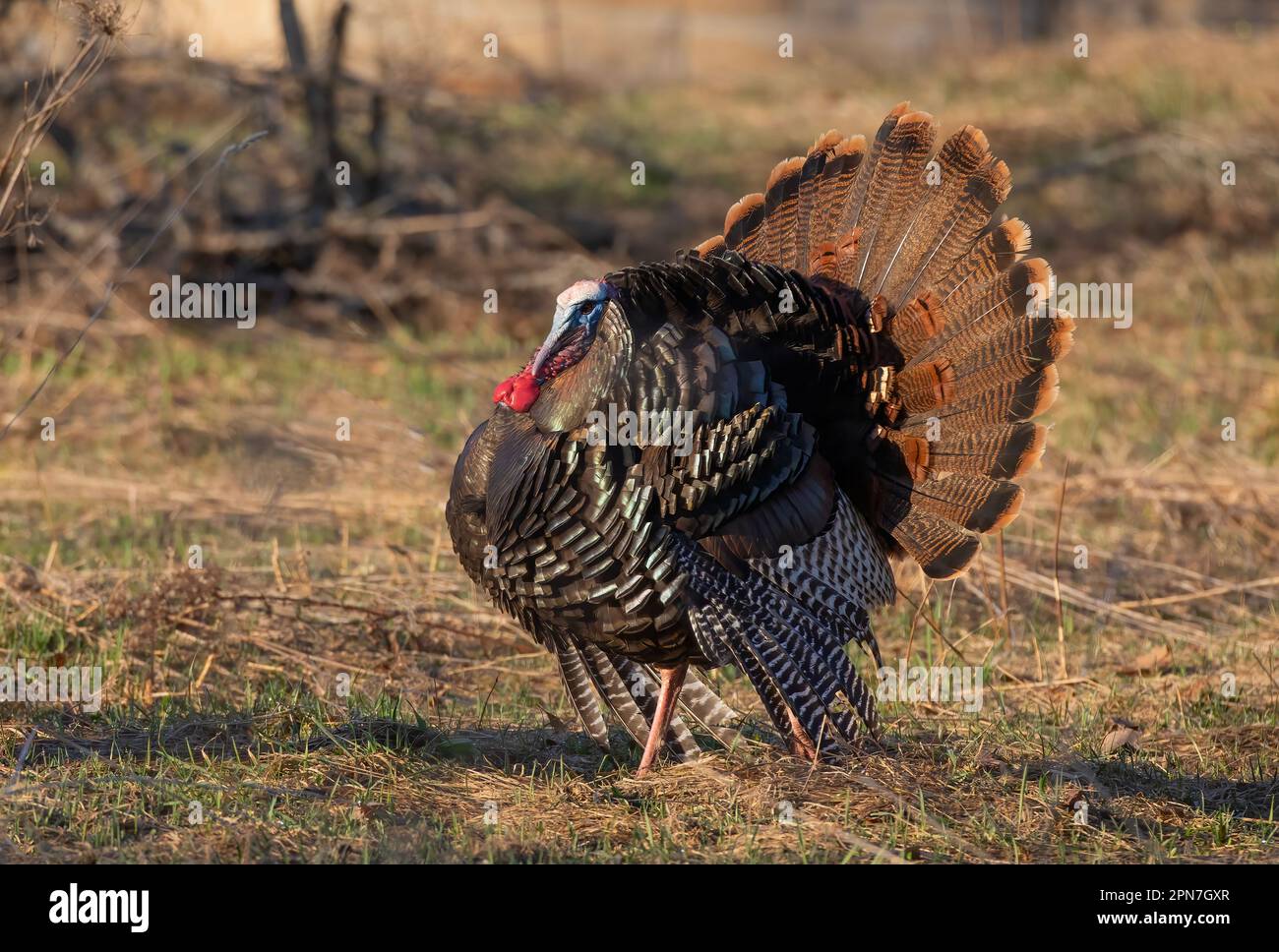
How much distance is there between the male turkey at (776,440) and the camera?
3982 millimetres

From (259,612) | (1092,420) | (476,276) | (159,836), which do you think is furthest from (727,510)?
(476,276)

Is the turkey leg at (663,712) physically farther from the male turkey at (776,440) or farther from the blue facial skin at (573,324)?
the blue facial skin at (573,324)

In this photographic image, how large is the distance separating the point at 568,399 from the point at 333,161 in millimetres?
6223

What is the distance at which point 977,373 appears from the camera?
4422mm
